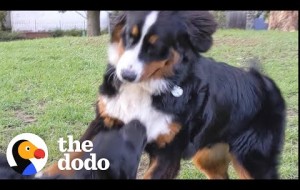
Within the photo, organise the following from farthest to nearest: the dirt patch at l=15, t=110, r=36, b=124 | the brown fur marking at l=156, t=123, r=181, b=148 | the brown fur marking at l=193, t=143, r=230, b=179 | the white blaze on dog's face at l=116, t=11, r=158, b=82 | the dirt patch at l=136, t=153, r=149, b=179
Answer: the dirt patch at l=15, t=110, r=36, b=124 → the brown fur marking at l=193, t=143, r=230, b=179 → the dirt patch at l=136, t=153, r=149, b=179 → the brown fur marking at l=156, t=123, r=181, b=148 → the white blaze on dog's face at l=116, t=11, r=158, b=82

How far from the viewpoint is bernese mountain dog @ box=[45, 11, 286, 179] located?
2.03m

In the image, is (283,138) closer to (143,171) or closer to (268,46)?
(268,46)

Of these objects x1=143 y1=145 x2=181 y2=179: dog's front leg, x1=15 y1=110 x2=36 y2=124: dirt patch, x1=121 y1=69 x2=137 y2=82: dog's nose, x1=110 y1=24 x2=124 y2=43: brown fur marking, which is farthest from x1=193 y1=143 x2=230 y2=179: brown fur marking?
x1=15 y1=110 x2=36 y2=124: dirt patch

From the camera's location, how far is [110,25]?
2.16 m

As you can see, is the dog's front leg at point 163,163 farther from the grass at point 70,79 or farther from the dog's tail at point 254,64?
the dog's tail at point 254,64

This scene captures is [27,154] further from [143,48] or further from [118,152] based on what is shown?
[143,48]

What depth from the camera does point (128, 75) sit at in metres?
2.01

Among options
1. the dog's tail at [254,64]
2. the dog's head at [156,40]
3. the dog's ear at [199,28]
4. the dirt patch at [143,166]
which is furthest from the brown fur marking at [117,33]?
the dog's tail at [254,64]

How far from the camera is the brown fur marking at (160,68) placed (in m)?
2.03

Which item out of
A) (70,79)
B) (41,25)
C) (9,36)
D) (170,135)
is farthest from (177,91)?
(9,36)

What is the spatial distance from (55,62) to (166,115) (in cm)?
71

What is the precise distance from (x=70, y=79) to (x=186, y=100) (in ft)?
2.28

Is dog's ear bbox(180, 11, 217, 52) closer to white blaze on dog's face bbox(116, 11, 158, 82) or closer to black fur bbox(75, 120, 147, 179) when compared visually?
white blaze on dog's face bbox(116, 11, 158, 82)
